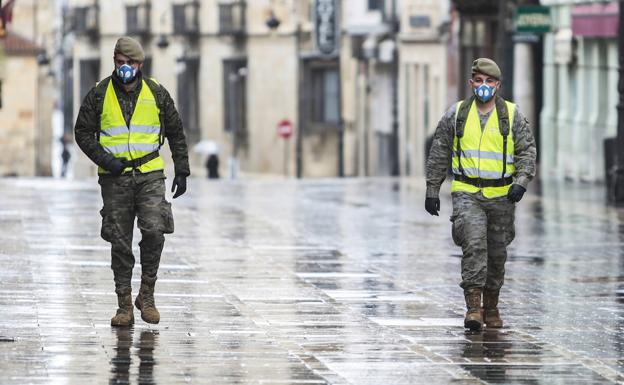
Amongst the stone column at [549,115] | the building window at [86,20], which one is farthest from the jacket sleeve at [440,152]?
the building window at [86,20]

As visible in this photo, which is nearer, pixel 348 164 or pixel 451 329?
pixel 451 329

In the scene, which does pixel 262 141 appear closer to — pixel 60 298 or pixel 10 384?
pixel 60 298

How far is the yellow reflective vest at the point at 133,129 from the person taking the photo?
14.0 m

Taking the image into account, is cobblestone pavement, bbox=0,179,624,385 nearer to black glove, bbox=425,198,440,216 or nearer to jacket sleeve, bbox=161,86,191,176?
black glove, bbox=425,198,440,216

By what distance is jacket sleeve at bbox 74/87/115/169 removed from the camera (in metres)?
13.9

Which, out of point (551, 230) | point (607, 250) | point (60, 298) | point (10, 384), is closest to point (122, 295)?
point (60, 298)

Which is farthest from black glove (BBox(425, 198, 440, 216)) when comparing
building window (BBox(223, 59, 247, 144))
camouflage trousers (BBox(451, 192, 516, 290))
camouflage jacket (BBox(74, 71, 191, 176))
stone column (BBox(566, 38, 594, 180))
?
building window (BBox(223, 59, 247, 144))

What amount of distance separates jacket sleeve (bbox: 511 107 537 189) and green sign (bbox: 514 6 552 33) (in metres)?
25.5

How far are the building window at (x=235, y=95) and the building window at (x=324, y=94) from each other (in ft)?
8.36

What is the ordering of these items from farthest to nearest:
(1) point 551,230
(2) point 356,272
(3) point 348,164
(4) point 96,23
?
(4) point 96,23 < (3) point 348,164 < (1) point 551,230 < (2) point 356,272

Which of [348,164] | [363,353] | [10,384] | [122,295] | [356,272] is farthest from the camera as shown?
[348,164]

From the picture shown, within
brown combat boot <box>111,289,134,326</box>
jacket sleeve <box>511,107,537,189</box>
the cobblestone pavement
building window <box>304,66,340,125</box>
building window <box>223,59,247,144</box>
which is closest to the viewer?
the cobblestone pavement

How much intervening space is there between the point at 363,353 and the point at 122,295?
195cm

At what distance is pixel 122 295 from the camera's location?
14.0m
